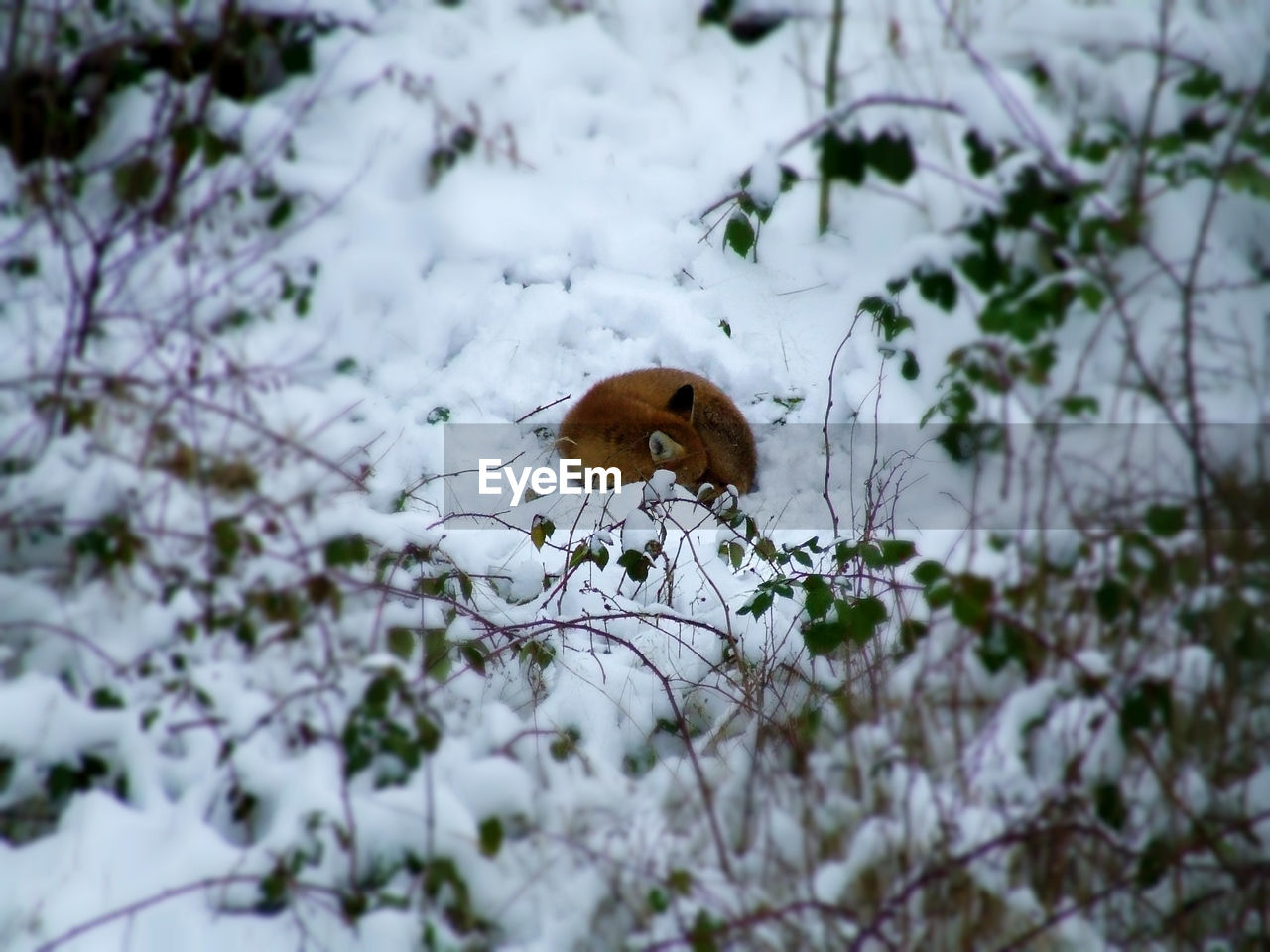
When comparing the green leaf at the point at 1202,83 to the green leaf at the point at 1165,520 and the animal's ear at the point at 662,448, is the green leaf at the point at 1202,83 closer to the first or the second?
the green leaf at the point at 1165,520

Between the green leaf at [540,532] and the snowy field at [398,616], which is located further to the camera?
the green leaf at [540,532]

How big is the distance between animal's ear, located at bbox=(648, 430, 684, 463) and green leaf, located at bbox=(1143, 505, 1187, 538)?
299 centimetres

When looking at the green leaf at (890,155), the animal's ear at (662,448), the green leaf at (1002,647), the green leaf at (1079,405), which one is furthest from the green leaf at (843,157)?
the animal's ear at (662,448)

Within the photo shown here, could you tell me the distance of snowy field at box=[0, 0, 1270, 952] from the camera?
5.02ft

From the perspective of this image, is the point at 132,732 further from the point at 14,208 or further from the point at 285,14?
the point at 285,14

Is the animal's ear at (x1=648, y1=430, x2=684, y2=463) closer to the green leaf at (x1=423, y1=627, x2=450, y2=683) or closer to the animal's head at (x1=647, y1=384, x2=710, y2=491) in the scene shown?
the animal's head at (x1=647, y1=384, x2=710, y2=491)

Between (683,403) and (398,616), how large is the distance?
2971mm

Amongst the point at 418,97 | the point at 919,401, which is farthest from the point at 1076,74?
the point at 919,401

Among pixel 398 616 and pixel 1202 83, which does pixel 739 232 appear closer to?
pixel 1202 83

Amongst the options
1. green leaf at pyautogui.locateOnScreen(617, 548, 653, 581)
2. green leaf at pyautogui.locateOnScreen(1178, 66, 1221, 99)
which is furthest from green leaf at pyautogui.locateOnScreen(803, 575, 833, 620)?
green leaf at pyautogui.locateOnScreen(1178, 66, 1221, 99)

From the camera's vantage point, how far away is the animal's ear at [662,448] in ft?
14.6

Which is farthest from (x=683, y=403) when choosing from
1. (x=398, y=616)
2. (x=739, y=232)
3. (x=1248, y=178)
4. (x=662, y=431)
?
(x=1248, y=178)

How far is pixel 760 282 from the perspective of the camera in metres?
4.81

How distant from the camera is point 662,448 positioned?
4.49m
